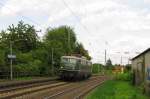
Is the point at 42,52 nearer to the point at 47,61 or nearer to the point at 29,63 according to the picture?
the point at 47,61

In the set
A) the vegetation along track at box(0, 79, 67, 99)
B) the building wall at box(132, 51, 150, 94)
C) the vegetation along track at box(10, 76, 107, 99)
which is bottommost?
the vegetation along track at box(10, 76, 107, 99)

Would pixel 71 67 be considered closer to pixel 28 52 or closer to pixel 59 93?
pixel 59 93

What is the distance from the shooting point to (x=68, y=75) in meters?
51.4

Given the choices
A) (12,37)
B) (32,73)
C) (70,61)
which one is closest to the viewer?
(70,61)

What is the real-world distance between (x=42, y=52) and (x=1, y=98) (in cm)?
5389

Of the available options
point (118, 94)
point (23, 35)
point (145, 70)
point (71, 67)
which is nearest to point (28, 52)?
point (23, 35)

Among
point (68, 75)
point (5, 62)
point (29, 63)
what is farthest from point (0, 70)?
point (29, 63)

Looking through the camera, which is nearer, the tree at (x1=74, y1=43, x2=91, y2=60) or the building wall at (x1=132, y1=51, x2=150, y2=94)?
the building wall at (x1=132, y1=51, x2=150, y2=94)

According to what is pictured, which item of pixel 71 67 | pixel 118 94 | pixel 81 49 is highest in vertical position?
pixel 81 49

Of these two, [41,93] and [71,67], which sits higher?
[71,67]

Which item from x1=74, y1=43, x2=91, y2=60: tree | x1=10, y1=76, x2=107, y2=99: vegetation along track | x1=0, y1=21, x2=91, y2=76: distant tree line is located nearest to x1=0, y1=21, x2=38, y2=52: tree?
x1=0, y1=21, x2=91, y2=76: distant tree line

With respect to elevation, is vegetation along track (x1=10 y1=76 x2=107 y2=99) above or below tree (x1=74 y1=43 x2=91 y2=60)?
below

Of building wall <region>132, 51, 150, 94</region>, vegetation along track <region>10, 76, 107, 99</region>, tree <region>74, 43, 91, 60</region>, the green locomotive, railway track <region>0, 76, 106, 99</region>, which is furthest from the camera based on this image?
tree <region>74, 43, 91, 60</region>

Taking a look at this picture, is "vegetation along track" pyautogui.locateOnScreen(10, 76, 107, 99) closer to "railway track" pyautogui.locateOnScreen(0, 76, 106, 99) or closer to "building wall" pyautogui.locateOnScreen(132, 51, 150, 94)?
"railway track" pyautogui.locateOnScreen(0, 76, 106, 99)
